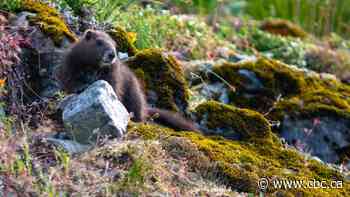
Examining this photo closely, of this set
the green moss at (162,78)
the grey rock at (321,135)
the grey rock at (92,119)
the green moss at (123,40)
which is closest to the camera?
the grey rock at (92,119)

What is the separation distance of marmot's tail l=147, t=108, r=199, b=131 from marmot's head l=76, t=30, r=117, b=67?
59 cm

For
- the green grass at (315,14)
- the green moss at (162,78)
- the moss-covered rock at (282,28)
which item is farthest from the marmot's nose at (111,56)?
the green grass at (315,14)

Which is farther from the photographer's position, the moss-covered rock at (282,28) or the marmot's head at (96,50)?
the moss-covered rock at (282,28)

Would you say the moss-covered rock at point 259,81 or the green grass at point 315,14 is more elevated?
the moss-covered rock at point 259,81

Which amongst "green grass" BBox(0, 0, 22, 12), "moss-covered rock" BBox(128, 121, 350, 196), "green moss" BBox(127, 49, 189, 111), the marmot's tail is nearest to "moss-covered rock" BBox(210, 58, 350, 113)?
"green moss" BBox(127, 49, 189, 111)

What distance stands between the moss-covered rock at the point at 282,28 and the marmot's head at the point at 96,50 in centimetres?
596

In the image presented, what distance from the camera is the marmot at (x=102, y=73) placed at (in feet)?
22.1

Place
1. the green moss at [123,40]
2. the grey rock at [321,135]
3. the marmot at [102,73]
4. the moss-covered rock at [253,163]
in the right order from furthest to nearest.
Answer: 1. the grey rock at [321,135]
2. the green moss at [123,40]
3. the marmot at [102,73]
4. the moss-covered rock at [253,163]

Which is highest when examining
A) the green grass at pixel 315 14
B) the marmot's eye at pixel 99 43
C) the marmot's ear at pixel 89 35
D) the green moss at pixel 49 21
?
the green moss at pixel 49 21

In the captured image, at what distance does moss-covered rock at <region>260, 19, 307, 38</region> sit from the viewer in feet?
41.2

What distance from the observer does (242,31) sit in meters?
11.5

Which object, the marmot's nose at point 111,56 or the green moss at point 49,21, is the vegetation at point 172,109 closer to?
the green moss at point 49,21

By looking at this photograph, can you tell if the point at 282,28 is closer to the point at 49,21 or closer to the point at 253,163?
the point at 49,21

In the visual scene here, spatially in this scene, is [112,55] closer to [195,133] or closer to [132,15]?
[195,133]
